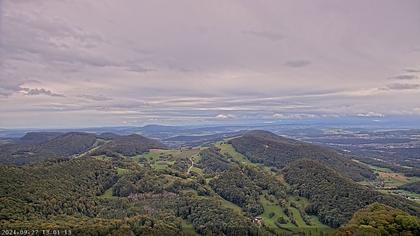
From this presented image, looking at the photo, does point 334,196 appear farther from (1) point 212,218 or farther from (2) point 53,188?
(2) point 53,188

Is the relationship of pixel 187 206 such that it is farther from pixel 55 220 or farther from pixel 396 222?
pixel 396 222

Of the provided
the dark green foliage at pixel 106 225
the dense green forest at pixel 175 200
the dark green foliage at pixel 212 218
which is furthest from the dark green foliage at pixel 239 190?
the dark green foliage at pixel 106 225

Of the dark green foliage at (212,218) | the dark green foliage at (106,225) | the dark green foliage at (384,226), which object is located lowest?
the dark green foliage at (212,218)

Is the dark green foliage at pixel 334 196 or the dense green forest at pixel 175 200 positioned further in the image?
the dark green foliage at pixel 334 196

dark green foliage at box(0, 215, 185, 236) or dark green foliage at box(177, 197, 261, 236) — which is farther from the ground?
dark green foliage at box(0, 215, 185, 236)

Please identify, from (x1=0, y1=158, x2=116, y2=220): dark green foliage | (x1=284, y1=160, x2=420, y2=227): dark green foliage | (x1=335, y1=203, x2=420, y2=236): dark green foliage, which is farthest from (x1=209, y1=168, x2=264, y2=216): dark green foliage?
(x1=335, y1=203, x2=420, y2=236): dark green foliage

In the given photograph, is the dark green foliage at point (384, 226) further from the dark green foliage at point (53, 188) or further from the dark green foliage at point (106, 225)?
the dark green foliage at point (53, 188)

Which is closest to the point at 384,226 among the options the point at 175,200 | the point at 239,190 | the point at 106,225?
the point at 106,225
